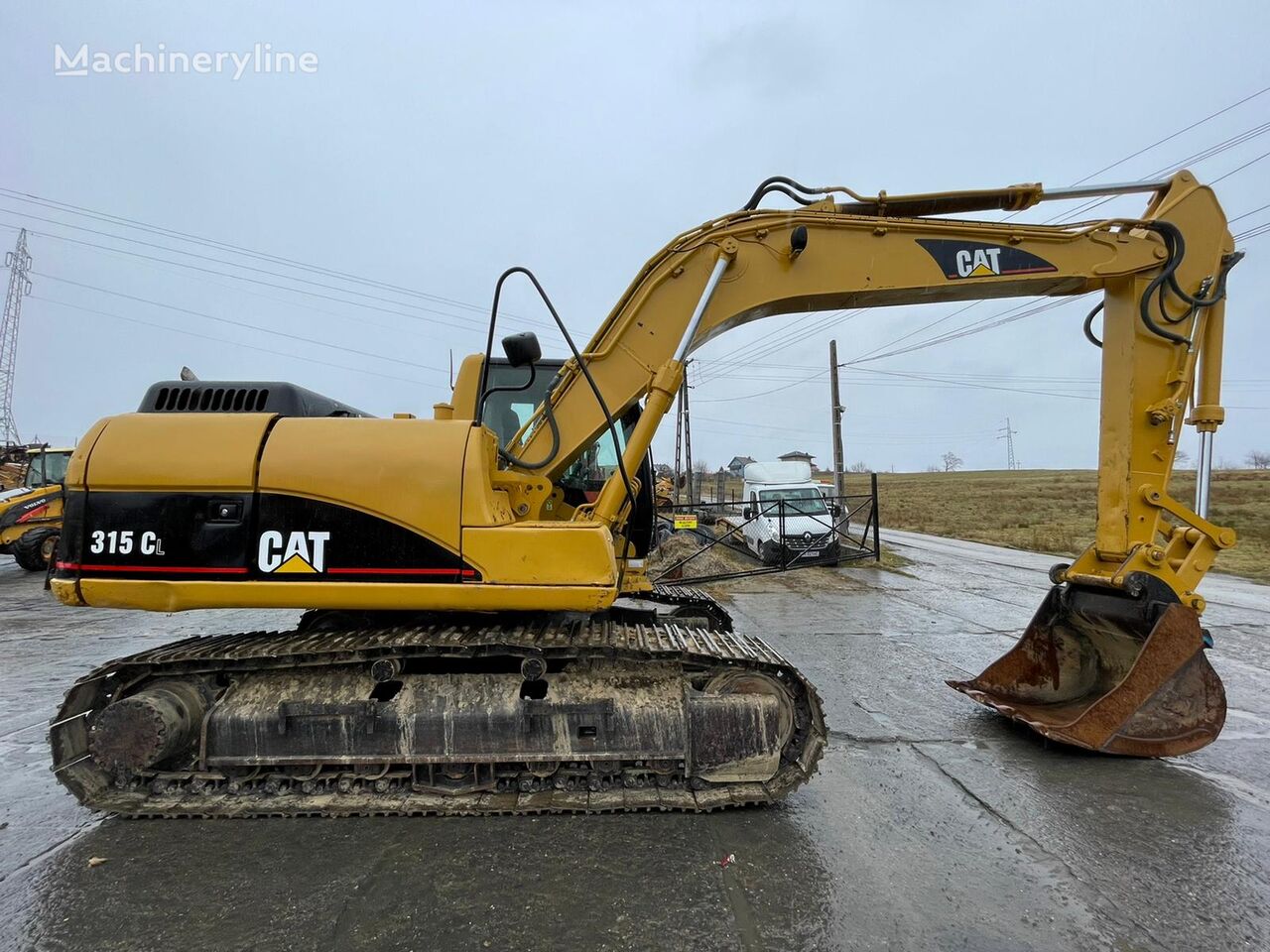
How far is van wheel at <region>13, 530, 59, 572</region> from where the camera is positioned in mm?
12367

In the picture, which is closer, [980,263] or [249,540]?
[249,540]

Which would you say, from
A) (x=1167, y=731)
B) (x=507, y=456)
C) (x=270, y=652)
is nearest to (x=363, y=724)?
(x=270, y=652)

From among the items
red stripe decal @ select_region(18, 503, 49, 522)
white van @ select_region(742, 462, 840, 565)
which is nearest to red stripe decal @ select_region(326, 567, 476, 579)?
white van @ select_region(742, 462, 840, 565)

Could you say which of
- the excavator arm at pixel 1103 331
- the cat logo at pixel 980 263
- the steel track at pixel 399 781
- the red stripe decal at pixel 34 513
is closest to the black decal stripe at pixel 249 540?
the steel track at pixel 399 781

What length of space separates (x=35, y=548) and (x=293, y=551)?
13516mm

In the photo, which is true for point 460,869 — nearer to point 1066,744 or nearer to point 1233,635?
point 1066,744

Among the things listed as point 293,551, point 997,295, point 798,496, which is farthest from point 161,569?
point 798,496

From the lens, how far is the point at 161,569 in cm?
331

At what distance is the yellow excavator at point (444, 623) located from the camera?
329 centimetres

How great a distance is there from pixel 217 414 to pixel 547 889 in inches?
116

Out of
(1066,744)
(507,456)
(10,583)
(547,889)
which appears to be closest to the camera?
(547,889)

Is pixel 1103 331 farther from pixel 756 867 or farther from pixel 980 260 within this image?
pixel 756 867

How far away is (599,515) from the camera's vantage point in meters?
3.69

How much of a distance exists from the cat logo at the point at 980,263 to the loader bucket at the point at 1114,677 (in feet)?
7.25
